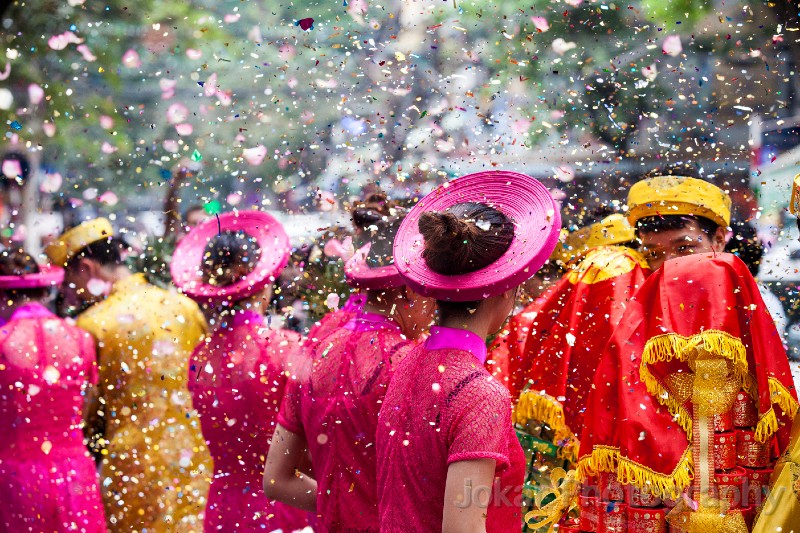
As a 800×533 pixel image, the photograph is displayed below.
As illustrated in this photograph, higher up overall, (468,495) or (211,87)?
(211,87)

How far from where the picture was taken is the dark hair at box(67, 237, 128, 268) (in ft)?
15.9

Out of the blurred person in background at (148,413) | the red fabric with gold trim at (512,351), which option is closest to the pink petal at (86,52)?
the blurred person in background at (148,413)

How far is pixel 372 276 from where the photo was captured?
9.07 feet

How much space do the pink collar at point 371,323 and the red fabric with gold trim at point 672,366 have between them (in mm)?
673

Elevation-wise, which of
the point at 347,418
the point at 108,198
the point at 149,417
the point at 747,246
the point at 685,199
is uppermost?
the point at 108,198

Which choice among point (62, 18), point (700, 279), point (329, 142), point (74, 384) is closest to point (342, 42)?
point (329, 142)

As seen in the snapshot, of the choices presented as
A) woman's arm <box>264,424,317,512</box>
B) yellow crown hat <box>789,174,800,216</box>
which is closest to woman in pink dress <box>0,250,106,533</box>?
woman's arm <box>264,424,317,512</box>

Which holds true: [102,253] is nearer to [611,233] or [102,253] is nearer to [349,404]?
[349,404]

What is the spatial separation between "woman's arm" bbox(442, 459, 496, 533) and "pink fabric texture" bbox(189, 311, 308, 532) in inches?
69.0

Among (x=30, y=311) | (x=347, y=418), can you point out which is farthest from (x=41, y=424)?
(x=347, y=418)

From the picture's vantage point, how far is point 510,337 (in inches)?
145

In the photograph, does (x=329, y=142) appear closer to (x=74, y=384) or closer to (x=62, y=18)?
(x=62, y=18)

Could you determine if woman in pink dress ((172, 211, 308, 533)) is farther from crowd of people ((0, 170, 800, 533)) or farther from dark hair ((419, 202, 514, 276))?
dark hair ((419, 202, 514, 276))

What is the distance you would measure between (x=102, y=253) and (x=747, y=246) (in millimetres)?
3338
